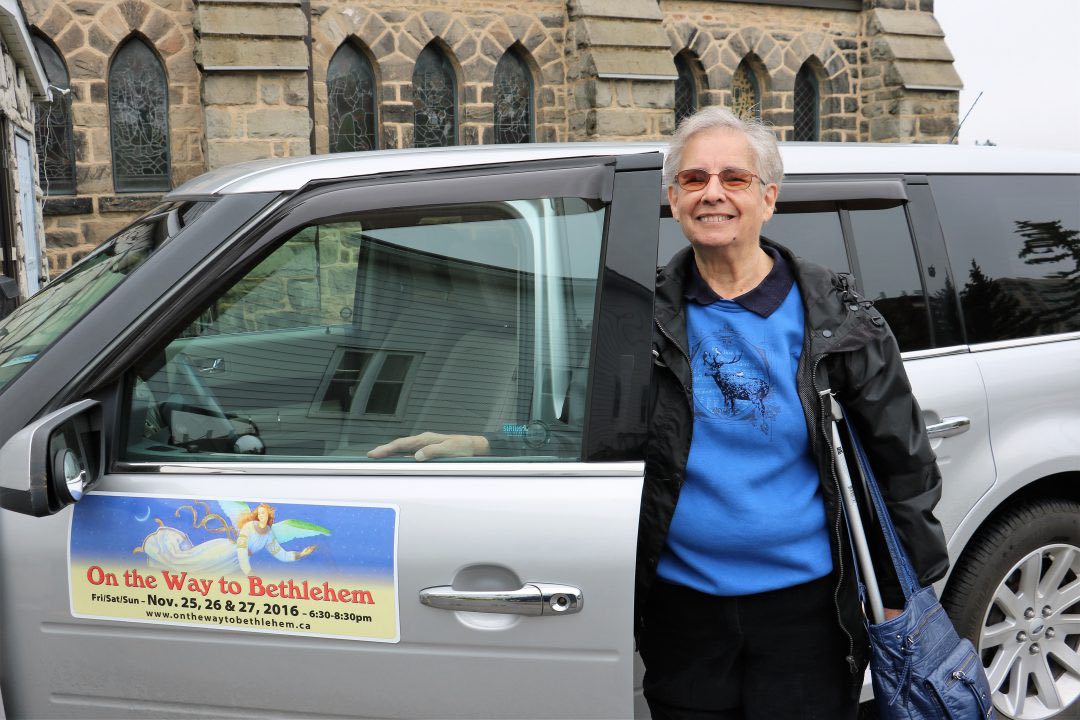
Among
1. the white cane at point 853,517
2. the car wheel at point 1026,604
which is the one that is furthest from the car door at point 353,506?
the car wheel at point 1026,604

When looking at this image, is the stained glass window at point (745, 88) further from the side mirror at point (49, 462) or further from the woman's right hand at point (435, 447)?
the side mirror at point (49, 462)

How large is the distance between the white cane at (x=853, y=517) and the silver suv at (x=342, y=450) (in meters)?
0.37

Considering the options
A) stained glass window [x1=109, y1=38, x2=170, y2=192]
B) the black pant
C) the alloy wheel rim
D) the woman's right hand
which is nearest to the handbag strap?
the black pant

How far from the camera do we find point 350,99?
Answer: 13781mm

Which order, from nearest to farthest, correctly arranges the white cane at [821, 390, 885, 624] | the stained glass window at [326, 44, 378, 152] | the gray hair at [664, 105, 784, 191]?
the white cane at [821, 390, 885, 624] → the gray hair at [664, 105, 784, 191] → the stained glass window at [326, 44, 378, 152]

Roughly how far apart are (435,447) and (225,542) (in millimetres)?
455

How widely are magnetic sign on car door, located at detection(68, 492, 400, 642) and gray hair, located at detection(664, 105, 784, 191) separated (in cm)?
97

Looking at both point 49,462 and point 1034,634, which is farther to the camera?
point 1034,634

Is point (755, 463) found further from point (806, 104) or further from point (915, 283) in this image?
point (806, 104)

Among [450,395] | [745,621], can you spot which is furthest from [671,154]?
[745,621]

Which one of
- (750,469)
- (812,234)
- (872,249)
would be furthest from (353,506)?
(872,249)

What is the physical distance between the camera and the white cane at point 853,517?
78.1 inches

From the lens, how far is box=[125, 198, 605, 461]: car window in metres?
2.12

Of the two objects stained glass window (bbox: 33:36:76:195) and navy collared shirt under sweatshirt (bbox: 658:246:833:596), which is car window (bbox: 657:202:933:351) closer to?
navy collared shirt under sweatshirt (bbox: 658:246:833:596)
